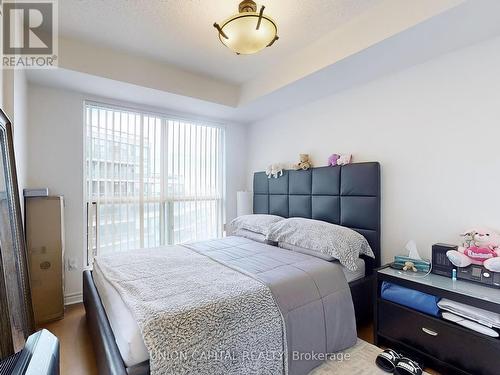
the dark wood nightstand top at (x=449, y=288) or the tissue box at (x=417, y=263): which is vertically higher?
the tissue box at (x=417, y=263)

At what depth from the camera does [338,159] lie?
9.25 ft

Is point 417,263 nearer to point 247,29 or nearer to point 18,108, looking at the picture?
point 247,29

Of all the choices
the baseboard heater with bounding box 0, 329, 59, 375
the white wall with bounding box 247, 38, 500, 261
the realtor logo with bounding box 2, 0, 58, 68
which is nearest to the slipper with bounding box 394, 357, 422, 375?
the white wall with bounding box 247, 38, 500, 261

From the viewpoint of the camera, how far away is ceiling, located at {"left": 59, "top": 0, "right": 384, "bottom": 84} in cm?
186

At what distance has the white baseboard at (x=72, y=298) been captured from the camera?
9.30 ft

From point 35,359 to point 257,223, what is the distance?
89.9 inches

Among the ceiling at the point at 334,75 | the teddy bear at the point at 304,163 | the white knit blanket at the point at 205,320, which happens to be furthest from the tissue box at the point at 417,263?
the ceiling at the point at 334,75

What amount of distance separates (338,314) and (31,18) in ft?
11.0

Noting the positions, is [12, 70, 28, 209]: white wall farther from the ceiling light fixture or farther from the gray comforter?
the ceiling light fixture

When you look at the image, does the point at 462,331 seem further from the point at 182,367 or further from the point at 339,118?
the point at 339,118

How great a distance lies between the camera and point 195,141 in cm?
385

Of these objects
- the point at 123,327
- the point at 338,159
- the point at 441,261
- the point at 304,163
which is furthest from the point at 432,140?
the point at 123,327

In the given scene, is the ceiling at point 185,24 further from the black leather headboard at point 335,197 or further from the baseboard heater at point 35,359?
the baseboard heater at point 35,359

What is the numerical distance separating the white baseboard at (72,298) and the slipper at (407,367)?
3230 millimetres
